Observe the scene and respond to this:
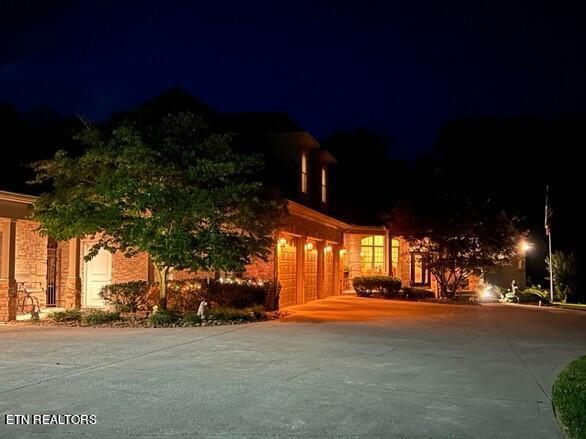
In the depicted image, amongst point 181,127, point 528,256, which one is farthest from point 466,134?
point 181,127

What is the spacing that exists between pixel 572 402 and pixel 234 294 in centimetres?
1234

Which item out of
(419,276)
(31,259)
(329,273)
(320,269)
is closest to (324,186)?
(329,273)

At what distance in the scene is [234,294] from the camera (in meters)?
17.6

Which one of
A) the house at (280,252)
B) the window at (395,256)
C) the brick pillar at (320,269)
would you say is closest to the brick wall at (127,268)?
the house at (280,252)

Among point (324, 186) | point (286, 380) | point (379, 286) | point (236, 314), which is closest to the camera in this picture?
point (286, 380)

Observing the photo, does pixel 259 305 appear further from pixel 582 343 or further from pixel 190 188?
pixel 582 343

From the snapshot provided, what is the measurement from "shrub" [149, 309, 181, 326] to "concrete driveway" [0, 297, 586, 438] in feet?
3.39

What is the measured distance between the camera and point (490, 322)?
1708 centimetres

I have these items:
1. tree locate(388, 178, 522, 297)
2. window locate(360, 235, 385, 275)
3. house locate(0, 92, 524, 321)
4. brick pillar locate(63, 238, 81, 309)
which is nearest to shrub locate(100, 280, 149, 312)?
brick pillar locate(63, 238, 81, 309)

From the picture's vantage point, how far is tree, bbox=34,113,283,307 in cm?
1447

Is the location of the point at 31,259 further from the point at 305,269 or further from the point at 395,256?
the point at 395,256

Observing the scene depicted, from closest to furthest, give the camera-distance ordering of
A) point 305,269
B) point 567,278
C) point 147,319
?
1. point 147,319
2. point 305,269
3. point 567,278

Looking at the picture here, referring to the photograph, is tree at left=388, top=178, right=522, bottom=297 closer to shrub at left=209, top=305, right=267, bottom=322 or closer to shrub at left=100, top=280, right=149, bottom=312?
shrub at left=209, top=305, right=267, bottom=322

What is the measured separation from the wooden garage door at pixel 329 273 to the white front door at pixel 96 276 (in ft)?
30.8
